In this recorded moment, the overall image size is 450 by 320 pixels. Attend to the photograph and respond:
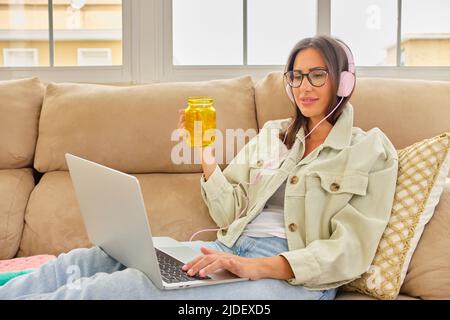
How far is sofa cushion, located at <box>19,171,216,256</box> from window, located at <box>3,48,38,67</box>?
84cm

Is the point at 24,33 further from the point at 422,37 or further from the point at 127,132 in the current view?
the point at 422,37

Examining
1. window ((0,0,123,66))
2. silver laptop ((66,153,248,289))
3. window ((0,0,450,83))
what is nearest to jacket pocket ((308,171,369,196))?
silver laptop ((66,153,248,289))

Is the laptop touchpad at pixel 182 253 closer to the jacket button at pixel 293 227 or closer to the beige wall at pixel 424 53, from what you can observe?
the jacket button at pixel 293 227

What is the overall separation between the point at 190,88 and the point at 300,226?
2.45ft

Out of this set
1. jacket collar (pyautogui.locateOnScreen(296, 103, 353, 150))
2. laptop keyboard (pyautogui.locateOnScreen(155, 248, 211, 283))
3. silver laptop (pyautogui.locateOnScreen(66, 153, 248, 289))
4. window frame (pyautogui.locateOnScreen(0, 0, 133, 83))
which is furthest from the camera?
window frame (pyautogui.locateOnScreen(0, 0, 133, 83))

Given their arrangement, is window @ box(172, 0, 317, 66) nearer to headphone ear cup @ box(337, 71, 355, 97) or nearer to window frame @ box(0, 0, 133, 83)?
window frame @ box(0, 0, 133, 83)

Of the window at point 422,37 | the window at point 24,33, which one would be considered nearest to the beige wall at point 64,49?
the window at point 24,33

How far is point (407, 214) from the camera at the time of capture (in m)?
1.43

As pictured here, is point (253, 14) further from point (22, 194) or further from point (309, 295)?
point (309, 295)

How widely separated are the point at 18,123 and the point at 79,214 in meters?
0.44

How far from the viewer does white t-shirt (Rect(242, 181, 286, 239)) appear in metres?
1.55

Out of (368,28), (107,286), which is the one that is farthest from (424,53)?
(107,286)

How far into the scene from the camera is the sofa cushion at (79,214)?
1.83 metres
